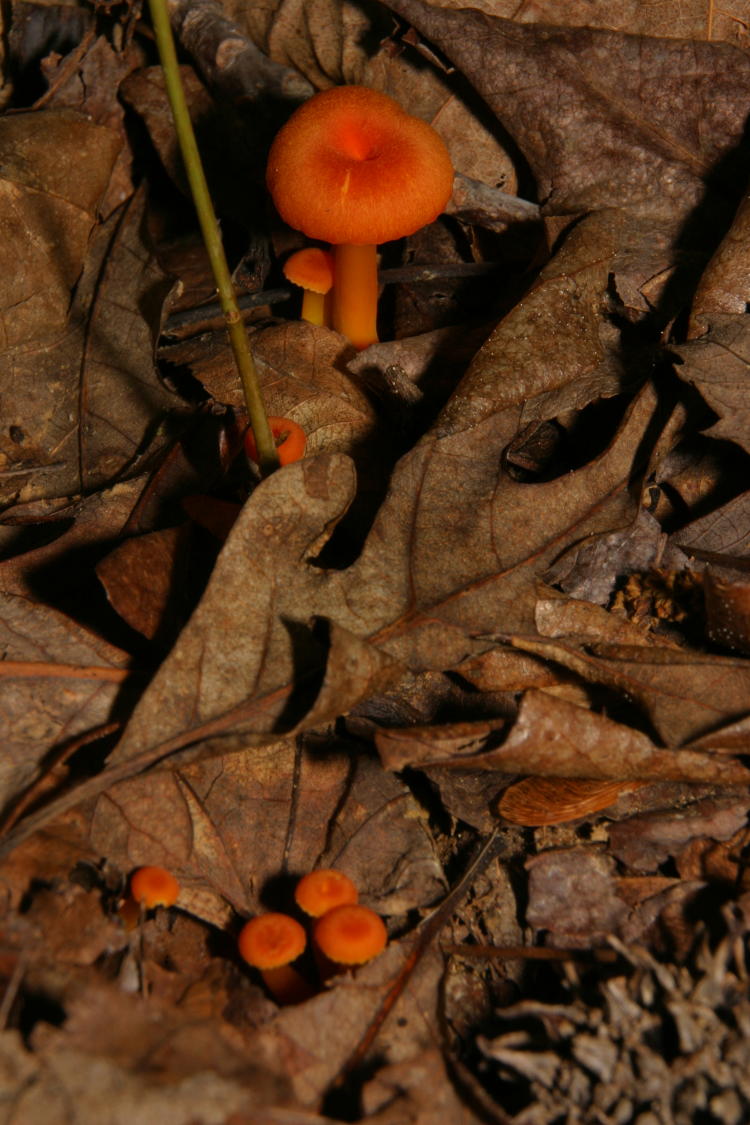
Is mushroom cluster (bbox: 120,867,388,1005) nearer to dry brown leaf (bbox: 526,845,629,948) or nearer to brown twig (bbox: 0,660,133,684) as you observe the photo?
dry brown leaf (bbox: 526,845,629,948)

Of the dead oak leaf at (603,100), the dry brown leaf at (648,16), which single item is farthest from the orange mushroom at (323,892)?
the dry brown leaf at (648,16)

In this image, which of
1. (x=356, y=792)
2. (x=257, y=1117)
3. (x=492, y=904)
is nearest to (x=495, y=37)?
(x=356, y=792)

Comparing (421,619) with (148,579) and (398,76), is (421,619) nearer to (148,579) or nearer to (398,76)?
(148,579)

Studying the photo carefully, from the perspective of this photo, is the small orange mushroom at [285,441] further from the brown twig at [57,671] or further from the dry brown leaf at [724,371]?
the dry brown leaf at [724,371]

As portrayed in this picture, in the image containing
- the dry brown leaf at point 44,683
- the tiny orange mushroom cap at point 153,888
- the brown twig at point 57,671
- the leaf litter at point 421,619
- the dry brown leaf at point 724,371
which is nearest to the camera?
the leaf litter at point 421,619

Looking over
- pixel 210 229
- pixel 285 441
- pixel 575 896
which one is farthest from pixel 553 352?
pixel 575 896

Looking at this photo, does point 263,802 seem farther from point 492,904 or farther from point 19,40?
point 19,40

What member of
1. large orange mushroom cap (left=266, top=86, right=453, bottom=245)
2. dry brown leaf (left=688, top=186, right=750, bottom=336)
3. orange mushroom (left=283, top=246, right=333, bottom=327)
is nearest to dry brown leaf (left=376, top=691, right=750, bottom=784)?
dry brown leaf (left=688, top=186, right=750, bottom=336)
